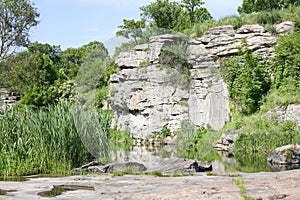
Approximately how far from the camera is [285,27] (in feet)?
67.4

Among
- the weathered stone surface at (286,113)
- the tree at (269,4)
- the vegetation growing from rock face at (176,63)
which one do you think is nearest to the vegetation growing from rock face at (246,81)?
the weathered stone surface at (286,113)

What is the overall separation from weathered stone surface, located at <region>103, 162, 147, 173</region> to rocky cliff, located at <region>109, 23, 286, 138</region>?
0.57 m

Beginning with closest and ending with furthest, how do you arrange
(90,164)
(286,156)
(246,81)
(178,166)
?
(178,166) → (90,164) → (286,156) → (246,81)

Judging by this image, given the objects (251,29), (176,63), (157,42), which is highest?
(251,29)

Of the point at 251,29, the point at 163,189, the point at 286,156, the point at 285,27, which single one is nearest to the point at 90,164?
the point at 163,189

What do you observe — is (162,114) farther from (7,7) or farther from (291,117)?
(7,7)

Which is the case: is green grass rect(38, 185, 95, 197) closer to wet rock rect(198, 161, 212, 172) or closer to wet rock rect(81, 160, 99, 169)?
wet rock rect(81, 160, 99, 169)

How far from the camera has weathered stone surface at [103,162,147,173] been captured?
9023 millimetres

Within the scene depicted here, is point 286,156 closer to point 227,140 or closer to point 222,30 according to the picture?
point 227,140

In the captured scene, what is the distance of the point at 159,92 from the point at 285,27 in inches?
510

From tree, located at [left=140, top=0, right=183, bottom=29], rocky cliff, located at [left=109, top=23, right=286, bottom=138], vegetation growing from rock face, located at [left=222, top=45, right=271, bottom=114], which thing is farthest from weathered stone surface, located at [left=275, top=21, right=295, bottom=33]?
rocky cliff, located at [left=109, top=23, right=286, bottom=138]

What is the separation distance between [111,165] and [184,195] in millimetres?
4244

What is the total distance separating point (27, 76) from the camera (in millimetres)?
26000

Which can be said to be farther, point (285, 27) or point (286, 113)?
point (285, 27)
